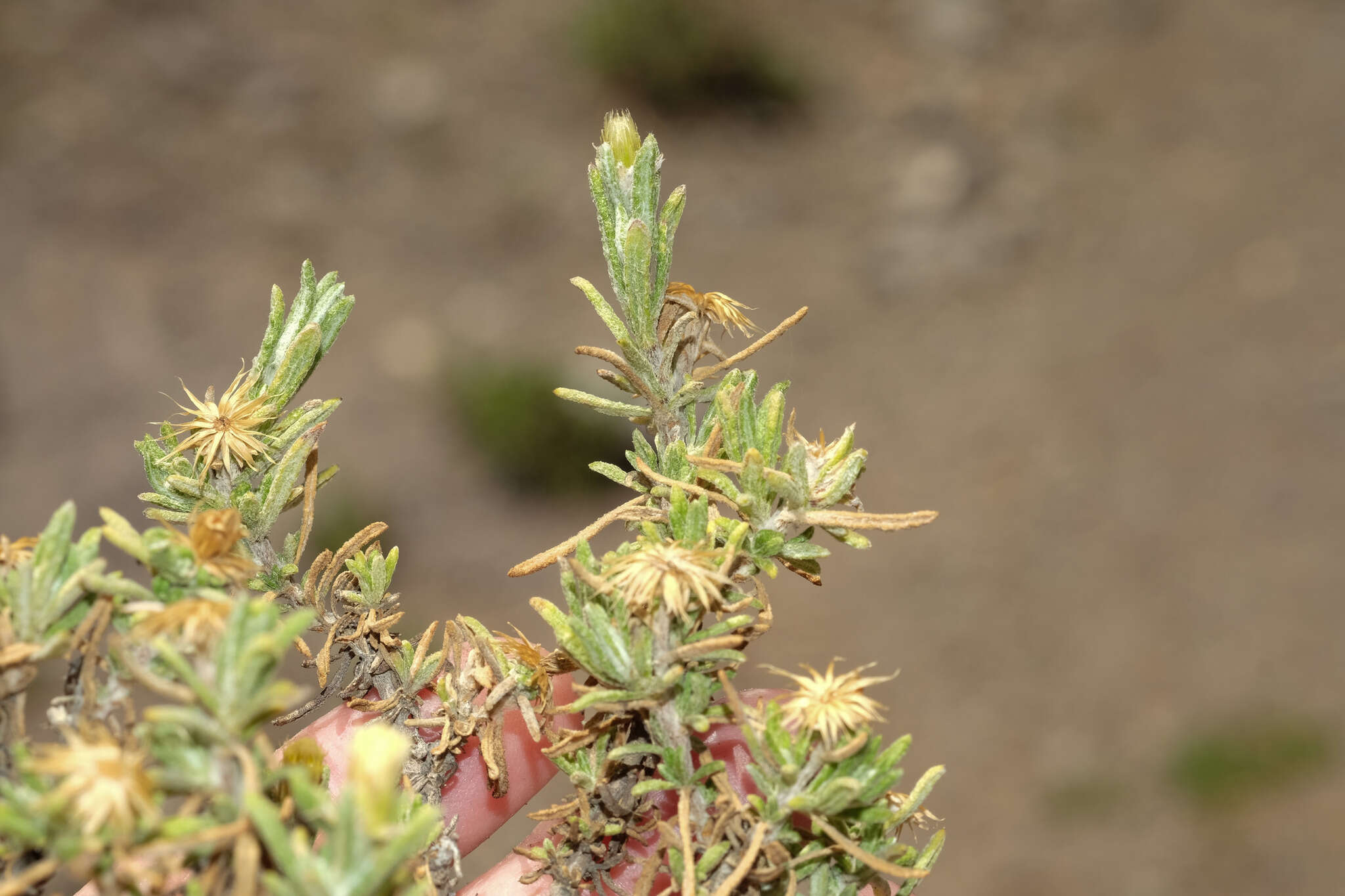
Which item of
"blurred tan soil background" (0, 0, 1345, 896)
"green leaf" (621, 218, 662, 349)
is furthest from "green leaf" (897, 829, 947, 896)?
"blurred tan soil background" (0, 0, 1345, 896)

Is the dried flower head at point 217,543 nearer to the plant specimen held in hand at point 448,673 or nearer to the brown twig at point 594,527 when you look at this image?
the plant specimen held in hand at point 448,673

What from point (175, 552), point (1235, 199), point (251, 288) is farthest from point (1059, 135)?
point (175, 552)

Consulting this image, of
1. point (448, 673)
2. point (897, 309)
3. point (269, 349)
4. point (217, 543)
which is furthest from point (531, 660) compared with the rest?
point (897, 309)

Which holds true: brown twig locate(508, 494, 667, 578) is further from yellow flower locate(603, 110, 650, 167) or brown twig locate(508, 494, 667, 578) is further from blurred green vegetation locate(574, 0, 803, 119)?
blurred green vegetation locate(574, 0, 803, 119)

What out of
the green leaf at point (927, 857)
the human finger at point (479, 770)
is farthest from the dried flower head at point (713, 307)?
the human finger at point (479, 770)

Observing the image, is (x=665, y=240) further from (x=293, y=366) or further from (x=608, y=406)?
(x=293, y=366)

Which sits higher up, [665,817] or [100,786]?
[665,817]
